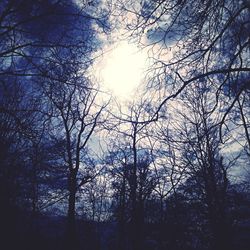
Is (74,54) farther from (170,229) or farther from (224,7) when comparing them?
(170,229)

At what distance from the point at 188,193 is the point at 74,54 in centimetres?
1314

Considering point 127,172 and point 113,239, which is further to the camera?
point 113,239

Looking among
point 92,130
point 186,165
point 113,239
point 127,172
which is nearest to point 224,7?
point 186,165

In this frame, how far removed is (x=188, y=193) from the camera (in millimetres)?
15898

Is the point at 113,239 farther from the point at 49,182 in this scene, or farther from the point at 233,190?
the point at 233,190

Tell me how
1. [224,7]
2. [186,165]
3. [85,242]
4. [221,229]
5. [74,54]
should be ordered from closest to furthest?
[224,7], [74,54], [221,229], [186,165], [85,242]

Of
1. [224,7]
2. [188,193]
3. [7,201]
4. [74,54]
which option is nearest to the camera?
[224,7]

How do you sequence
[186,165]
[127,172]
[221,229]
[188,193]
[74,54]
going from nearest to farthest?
[74,54] < [221,229] < [186,165] < [188,193] < [127,172]

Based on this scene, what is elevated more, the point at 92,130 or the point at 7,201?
the point at 92,130

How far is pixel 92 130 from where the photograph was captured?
583 inches

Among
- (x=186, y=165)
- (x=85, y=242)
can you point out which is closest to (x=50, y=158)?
(x=186, y=165)

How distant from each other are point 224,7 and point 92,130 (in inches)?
434

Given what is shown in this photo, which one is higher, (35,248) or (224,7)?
(224,7)

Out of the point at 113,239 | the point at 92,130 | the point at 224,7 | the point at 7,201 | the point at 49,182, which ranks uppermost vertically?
the point at 92,130
